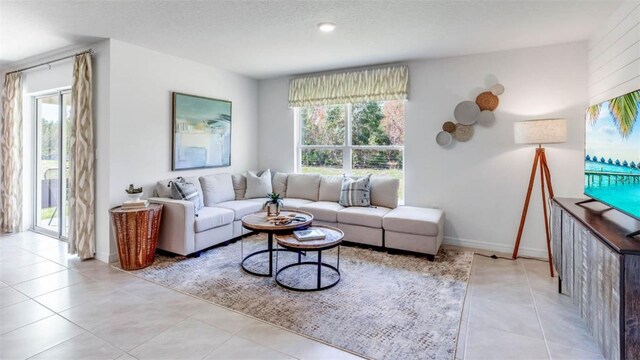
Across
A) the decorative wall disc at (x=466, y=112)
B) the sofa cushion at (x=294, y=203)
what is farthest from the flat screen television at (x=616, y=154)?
the sofa cushion at (x=294, y=203)

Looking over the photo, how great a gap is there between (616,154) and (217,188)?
4184 mm

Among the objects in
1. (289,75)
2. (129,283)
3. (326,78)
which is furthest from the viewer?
(289,75)

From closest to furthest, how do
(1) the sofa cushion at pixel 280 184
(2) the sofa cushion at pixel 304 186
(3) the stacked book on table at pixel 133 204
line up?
(3) the stacked book on table at pixel 133 204 → (2) the sofa cushion at pixel 304 186 → (1) the sofa cushion at pixel 280 184

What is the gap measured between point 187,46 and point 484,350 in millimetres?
4078

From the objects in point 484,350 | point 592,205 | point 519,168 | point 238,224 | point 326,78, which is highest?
point 326,78

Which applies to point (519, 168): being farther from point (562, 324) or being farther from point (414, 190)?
point (562, 324)

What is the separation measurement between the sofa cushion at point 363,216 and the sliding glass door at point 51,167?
3644 mm

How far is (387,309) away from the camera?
2.58 meters

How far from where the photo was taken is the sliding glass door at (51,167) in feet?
14.3

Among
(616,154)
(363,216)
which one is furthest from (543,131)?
(363,216)

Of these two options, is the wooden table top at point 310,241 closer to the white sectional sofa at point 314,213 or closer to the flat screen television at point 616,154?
the white sectional sofa at point 314,213

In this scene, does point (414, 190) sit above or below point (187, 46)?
below

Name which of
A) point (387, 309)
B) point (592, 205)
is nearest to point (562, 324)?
point (592, 205)

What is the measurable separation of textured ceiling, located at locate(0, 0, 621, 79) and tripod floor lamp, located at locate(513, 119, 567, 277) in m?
0.91
